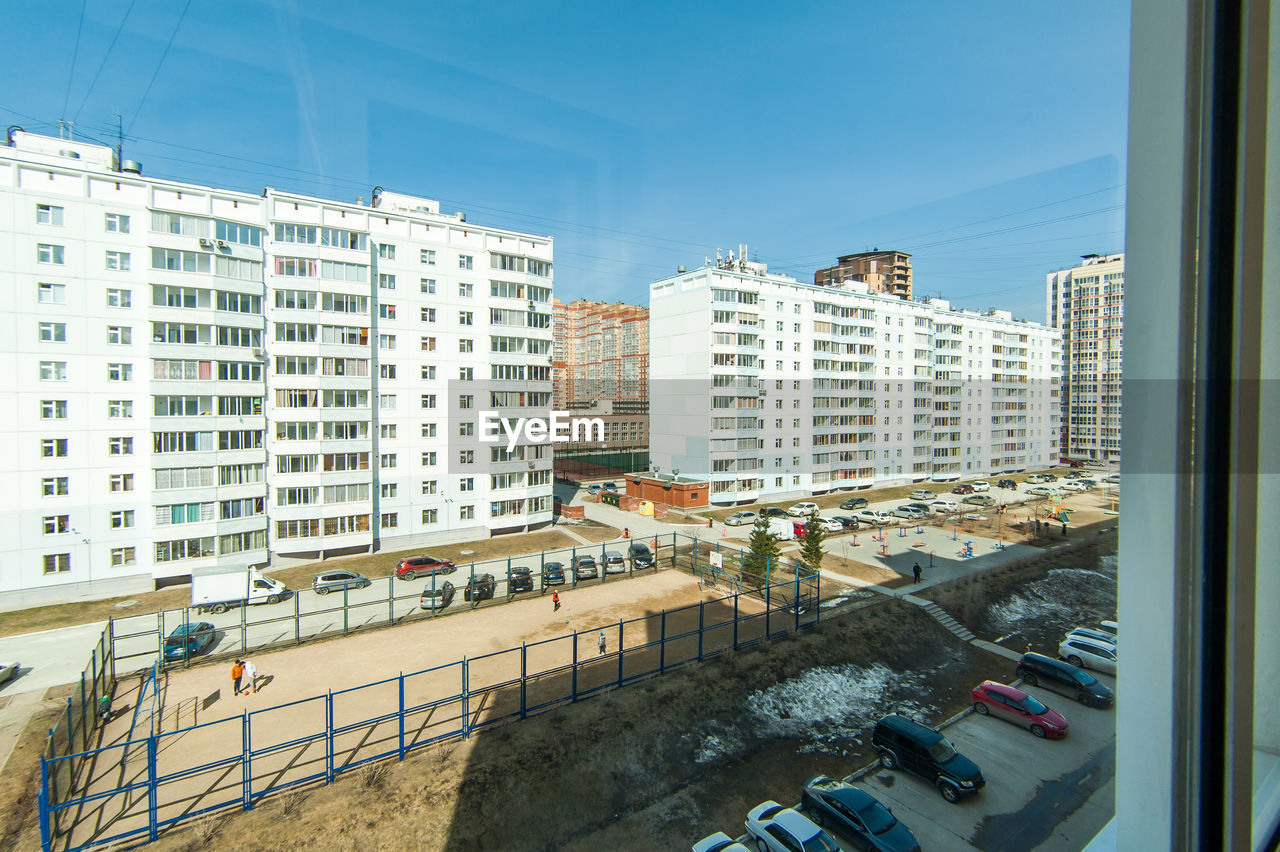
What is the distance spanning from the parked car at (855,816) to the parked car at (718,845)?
1.09 metres

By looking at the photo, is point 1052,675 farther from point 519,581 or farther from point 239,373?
point 239,373

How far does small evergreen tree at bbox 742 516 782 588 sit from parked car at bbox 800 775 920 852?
7452 millimetres

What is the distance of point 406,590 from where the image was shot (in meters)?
15.5

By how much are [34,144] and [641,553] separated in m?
18.7

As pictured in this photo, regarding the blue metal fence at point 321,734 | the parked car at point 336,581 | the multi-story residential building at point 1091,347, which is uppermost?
the multi-story residential building at point 1091,347

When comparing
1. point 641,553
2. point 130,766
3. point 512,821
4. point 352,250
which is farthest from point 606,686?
point 352,250

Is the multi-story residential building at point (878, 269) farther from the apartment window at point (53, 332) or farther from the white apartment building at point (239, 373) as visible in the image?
the apartment window at point (53, 332)

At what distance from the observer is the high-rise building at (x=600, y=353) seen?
5256 centimetres

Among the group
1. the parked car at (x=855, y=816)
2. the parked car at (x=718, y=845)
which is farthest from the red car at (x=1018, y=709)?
the parked car at (x=718, y=845)

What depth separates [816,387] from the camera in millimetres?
28719

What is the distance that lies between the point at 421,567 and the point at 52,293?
1119cm

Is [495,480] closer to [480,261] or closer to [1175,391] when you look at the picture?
[480,261]

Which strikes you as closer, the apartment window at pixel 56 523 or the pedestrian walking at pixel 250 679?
the pedestrian walking at pixel 250 679

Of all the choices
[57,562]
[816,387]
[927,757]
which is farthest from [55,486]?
[816,387]
